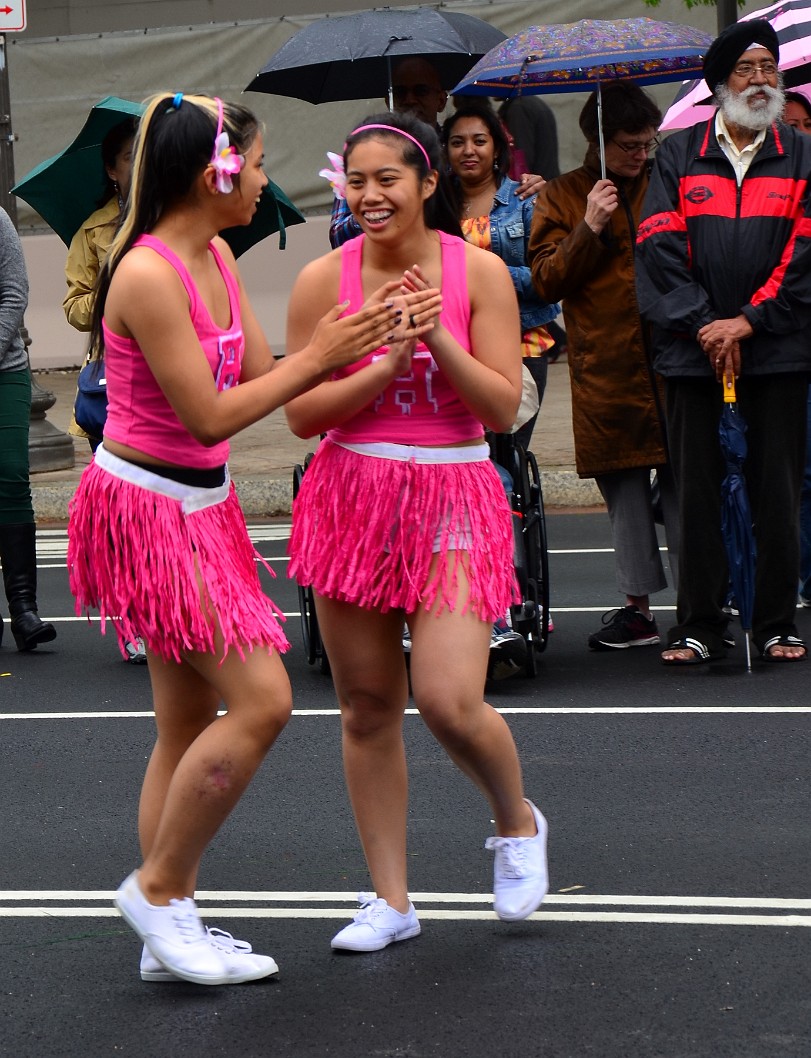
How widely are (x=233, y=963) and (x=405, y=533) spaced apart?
1010 millimetres

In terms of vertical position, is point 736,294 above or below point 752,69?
below

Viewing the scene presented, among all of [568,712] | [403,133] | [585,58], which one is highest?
[585,58]

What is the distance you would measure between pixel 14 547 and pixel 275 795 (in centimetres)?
277

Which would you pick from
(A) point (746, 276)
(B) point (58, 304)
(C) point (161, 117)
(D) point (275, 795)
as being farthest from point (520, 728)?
(B) point (58, 304)

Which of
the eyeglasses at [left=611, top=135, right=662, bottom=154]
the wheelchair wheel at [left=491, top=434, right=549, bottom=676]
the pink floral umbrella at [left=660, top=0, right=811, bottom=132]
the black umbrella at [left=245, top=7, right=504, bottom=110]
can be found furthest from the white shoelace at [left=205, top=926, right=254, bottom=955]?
the pink floral umbrella at [left=660, top=0, right=811, bottom=132]

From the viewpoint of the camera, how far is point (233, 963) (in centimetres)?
382

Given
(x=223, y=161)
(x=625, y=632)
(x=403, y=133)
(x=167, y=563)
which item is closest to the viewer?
(x=223, y=161)

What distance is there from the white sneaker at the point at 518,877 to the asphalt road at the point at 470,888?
82mm

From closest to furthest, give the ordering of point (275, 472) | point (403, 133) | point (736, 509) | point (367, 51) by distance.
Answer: point (403, 133) < point (736, 509) < point (367, 51) < point (275, 472)

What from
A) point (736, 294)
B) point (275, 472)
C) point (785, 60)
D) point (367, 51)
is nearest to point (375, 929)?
point (736, 294)

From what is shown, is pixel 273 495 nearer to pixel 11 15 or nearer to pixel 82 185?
pixel 11 15

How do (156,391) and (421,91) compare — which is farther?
(421,91)

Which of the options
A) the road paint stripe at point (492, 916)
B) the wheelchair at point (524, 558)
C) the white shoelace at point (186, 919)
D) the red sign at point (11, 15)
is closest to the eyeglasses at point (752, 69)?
the wheelchair at point (524, 558)

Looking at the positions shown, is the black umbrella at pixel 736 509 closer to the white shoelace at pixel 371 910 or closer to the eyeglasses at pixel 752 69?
the eyeglasses at pixel 752 69
